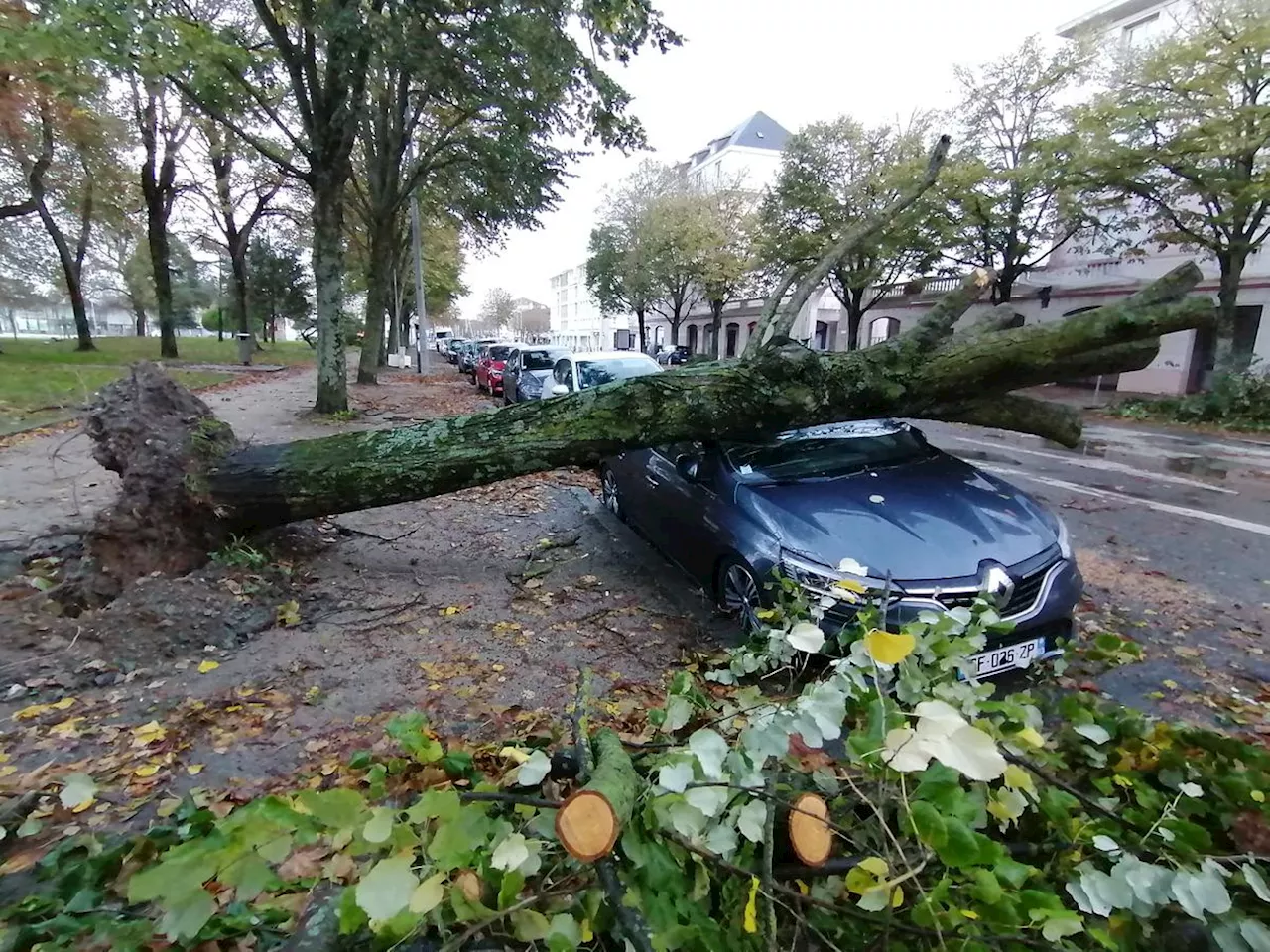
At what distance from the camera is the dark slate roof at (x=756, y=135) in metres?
62.0

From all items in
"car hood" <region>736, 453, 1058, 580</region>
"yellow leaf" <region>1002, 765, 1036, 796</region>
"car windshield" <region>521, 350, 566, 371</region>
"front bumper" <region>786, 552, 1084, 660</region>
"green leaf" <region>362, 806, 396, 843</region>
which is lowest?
"front bumper" <region>786, 552, 1084, 660</region>

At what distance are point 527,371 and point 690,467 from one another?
12.5 meters

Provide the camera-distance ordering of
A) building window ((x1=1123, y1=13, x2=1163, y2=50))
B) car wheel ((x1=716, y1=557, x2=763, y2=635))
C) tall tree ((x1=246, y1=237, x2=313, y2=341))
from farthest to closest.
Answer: tall tree ((x1=246, y1=237, x2=313, y2=341))
building window ((x1=1123, y1=13, x2=1163, y2=50))
car wheel ((x1=716, y1=557, x2=763, y2=635))

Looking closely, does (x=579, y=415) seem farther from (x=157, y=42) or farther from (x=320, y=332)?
(x=320, y=332)

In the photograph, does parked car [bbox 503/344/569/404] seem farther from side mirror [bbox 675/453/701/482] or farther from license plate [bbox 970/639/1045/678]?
license plate [bbox 970/639/1045/678]

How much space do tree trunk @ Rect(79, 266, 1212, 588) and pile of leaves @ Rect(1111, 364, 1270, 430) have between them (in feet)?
45.2

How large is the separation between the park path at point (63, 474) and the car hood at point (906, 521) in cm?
507

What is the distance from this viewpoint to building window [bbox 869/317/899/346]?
105ft

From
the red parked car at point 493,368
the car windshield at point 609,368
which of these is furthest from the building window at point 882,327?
the car windshield at point 609,368

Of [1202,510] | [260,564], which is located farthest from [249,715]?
[1202,510]

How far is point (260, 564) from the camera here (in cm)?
449

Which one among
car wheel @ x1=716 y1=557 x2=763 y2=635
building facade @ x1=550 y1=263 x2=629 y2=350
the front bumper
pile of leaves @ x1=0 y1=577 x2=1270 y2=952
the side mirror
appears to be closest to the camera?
pile of leaves @ x1=0 y1=577 x2=1270 y2=952

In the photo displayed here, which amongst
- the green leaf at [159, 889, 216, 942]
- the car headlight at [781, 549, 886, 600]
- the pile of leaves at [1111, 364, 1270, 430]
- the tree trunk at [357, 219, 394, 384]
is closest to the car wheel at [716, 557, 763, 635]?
the car headlight at [781, 549, 886, 600]

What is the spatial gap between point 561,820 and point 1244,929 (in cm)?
104
